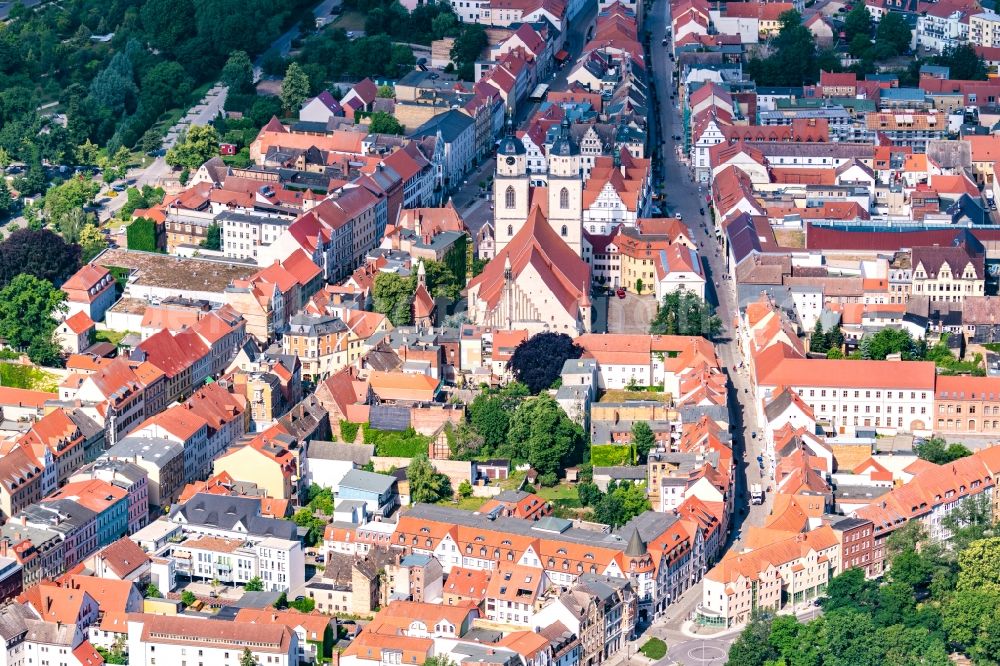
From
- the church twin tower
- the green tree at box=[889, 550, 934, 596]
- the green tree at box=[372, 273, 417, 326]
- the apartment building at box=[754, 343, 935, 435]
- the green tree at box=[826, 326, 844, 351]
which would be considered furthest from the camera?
the church twin tower

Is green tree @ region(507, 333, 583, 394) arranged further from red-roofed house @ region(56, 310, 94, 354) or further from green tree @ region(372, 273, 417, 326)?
red-roofed house @ region(56, 310, 94, 354)

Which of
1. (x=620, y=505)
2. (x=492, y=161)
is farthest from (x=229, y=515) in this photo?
(x=492, y=161)

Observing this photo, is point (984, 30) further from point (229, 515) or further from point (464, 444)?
point (229, 515)

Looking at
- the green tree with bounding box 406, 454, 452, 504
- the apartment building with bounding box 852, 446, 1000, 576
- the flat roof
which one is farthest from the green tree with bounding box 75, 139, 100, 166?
the apartment building with bounding box 852, 446, 1000, 576

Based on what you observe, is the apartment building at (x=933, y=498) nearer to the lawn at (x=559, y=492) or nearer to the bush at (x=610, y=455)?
the bush at (x=610, y=455)

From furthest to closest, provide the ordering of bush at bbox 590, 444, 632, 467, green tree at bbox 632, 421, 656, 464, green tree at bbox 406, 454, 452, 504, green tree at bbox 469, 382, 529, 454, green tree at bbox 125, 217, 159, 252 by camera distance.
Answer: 1. green tree at bbox 125, 217, 159, 252
2. green tree at bbox 469, 382, 529, 454
3. green tree at bbox 632, 421, 656, 464
4. bush at bbox 590, 444, 632, 467
5. green tree at bbox 406, 454, 452, 504

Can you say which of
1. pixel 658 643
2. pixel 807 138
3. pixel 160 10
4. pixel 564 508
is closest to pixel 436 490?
pixel 564 508
